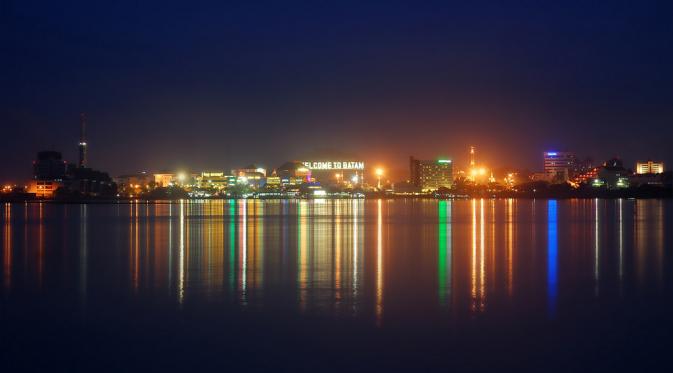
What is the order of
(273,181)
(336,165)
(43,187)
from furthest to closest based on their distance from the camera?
(336,165) → (273,181) → (43,187)

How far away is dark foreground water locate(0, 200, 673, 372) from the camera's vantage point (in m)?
7.36

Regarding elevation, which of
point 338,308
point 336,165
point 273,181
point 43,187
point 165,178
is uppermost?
point 336,165

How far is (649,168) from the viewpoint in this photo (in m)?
128

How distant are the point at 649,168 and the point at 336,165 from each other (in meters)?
62.4

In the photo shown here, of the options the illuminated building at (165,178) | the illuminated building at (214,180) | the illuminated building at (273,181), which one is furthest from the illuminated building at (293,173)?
the illuminated building at (165,178)

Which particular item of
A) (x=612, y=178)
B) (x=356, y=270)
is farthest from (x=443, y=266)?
(x=612, y=178)

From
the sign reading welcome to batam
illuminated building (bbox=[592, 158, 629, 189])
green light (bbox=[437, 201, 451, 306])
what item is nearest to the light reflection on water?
green light (bbox=[437, 201, 451, 306])

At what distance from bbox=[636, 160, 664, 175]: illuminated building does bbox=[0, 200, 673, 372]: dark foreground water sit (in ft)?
388

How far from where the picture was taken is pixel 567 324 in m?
8.80

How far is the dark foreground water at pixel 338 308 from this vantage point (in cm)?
736

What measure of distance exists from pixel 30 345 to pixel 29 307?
2463 millimetres

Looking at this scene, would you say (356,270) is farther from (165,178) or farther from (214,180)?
(165,178)

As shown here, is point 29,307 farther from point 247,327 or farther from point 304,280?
point 304,280

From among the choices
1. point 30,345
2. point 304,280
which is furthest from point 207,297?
point 30,345
